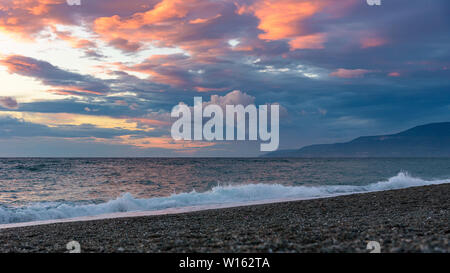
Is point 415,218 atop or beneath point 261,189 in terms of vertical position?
atop

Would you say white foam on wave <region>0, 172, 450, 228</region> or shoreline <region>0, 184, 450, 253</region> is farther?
white foam on wave <region>0, 172, 450, 228</region>

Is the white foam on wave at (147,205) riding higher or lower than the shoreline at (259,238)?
lower

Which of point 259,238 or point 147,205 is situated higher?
point 259,238

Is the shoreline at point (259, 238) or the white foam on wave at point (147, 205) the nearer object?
the shoreline at point (259, 238)

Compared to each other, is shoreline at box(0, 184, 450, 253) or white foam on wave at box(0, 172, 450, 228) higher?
shoreline at box(0, 184, 450, 253)

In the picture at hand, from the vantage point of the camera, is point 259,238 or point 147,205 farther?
point 147,205

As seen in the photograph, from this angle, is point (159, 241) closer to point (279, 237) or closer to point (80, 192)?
point (279, 237)
